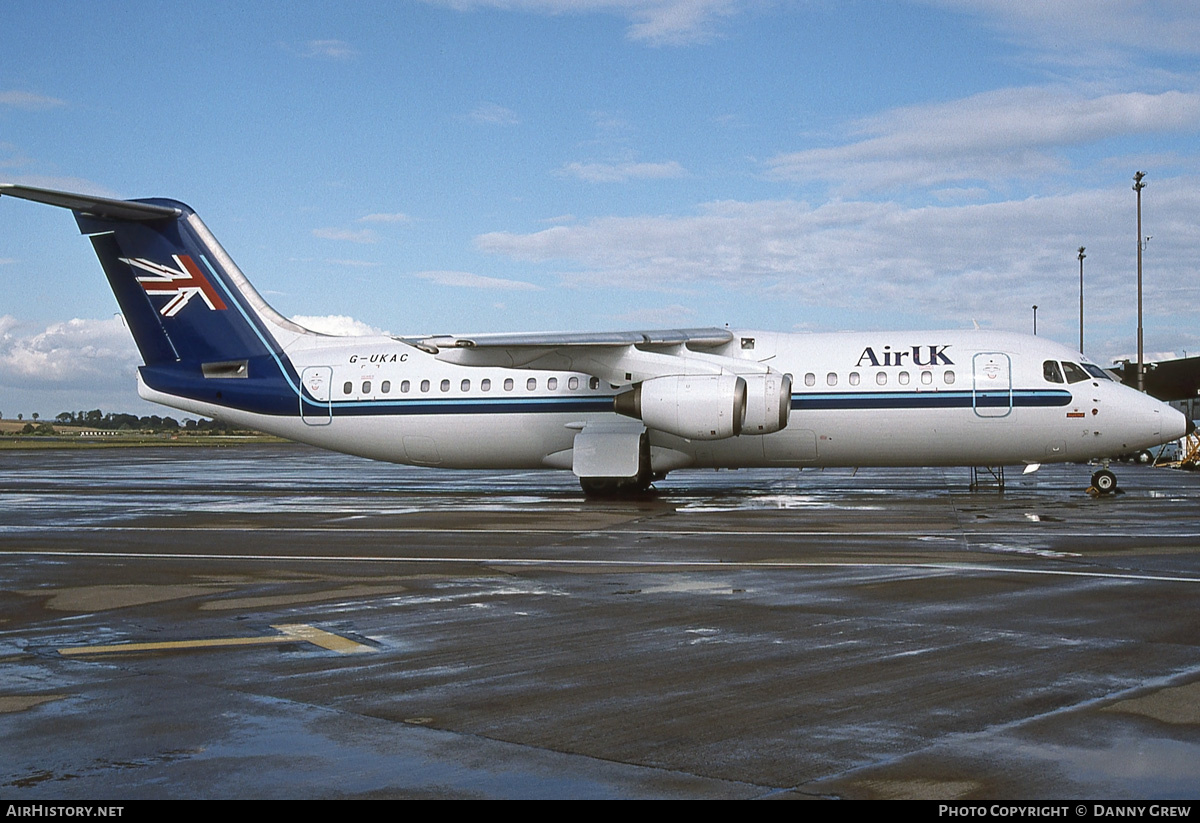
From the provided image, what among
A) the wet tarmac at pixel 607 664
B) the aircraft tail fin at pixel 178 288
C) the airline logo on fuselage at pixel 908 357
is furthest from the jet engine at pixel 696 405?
the aircraft tail fin at pixel 178 288

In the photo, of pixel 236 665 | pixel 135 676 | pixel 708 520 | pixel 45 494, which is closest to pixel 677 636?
pixel 236 665

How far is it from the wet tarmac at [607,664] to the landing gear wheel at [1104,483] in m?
7.41

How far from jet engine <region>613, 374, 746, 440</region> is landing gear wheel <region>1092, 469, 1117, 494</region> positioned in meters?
8.09

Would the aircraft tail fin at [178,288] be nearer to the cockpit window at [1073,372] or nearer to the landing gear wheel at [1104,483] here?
the cockpit window at [1073,372]

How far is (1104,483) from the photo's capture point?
78.4ft

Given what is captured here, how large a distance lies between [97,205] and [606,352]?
39.3 ft

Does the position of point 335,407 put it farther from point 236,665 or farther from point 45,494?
point 236,665

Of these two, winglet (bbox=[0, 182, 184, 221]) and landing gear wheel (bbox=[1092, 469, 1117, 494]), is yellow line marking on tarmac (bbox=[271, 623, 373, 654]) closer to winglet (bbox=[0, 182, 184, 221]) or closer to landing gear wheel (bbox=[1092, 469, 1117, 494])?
winglet (bbox=[0, 182, 184, 221])

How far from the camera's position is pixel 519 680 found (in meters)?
6.91

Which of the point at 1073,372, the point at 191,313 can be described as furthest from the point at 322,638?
the point at 191,313

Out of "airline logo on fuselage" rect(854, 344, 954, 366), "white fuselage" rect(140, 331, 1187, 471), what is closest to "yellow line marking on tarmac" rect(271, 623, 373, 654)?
"white fuselage" rect(140, 331, 1187, 471)

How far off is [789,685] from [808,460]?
58.9 ft

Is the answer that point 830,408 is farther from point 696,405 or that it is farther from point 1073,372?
point 1073,372

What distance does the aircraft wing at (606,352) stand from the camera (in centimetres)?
2345
